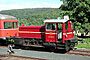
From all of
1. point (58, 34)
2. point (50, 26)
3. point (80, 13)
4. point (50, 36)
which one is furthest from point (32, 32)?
point (80, 13)

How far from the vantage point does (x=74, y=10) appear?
19.9 m

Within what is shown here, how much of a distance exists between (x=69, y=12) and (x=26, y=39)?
805 centimetres

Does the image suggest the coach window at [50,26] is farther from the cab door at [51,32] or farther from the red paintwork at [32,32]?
the red paintwork at [32,32]

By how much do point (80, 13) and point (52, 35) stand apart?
790cm

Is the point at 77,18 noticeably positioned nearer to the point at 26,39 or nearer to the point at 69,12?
the point at 69,12

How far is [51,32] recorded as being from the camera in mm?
13109

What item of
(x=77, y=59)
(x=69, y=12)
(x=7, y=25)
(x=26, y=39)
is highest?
(x=69, y=12)

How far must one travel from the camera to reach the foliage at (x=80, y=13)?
19.1 meters

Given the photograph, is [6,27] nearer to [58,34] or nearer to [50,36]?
[50,36]

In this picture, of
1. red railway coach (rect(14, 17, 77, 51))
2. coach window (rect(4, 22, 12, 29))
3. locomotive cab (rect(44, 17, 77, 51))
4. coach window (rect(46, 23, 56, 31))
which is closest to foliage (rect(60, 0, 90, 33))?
red railway coach (rect(14, 17, 77, 51))

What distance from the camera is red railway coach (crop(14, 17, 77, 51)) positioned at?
1270 cm

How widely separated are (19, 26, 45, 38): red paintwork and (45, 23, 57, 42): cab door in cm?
91

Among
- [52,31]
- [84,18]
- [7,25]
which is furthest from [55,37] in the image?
[84,18]

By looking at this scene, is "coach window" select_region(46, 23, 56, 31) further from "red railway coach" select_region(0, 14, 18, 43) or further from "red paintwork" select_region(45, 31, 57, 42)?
"red railway coach" select_region(0, 14, 18, 43)
